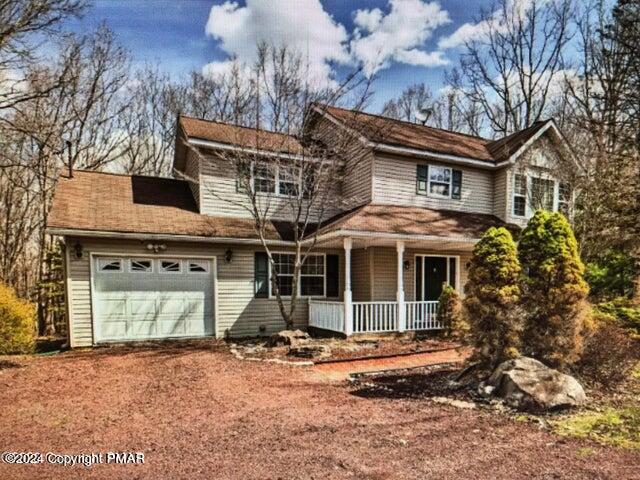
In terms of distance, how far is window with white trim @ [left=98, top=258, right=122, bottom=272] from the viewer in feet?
33.1

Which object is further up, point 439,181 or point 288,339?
point 439,181

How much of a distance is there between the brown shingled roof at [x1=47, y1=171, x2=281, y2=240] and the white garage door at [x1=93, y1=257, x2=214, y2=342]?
3.01 ft

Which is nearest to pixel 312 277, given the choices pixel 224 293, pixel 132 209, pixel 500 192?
pixel 224 293

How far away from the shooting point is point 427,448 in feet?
13.1

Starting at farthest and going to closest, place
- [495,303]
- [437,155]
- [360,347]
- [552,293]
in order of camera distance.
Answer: [437,155]
[360,347]
[495,303]
[552,293]

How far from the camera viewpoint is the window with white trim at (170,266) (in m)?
10.8

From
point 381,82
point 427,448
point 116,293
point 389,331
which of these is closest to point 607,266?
point 389,331

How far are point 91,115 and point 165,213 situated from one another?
10.9 meters

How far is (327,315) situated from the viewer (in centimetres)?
1127

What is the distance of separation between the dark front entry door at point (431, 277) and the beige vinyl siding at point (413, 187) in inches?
72.3

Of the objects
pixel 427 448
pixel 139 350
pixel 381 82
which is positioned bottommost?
pixel 139 350

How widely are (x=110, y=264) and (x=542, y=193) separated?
14380 millimetres

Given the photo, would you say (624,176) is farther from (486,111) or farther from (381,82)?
(486,111)

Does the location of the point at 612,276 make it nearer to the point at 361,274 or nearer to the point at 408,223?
the point at 408,223
